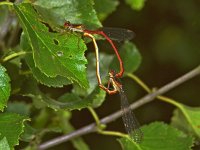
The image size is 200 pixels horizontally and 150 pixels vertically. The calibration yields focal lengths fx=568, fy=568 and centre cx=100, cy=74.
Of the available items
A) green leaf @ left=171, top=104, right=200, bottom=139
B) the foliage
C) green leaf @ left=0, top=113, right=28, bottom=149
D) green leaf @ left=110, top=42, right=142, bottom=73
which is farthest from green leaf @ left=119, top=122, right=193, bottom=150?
green leaf @ left=0, top=113, right=28, bottom=149

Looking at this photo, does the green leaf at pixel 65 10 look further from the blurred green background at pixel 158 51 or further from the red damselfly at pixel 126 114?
the blurred green background at pixel 158 51

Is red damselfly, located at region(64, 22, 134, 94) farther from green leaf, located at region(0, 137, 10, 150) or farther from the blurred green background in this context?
the blurred green background

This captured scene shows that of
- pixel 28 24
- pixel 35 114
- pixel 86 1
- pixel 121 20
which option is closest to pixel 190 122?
pixel 35 114

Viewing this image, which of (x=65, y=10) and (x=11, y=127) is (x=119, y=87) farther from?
(x=11, y=127)

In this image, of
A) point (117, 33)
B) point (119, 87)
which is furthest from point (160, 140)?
point (117, 33)

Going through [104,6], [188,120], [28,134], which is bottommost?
[188,120]

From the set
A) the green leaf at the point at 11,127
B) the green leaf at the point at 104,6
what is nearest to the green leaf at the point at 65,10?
the green leaf at the point at 11,127

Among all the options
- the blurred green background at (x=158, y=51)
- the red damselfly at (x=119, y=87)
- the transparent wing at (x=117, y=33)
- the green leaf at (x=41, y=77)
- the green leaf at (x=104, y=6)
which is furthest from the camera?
the blurred green background at (x=158, y=51)
